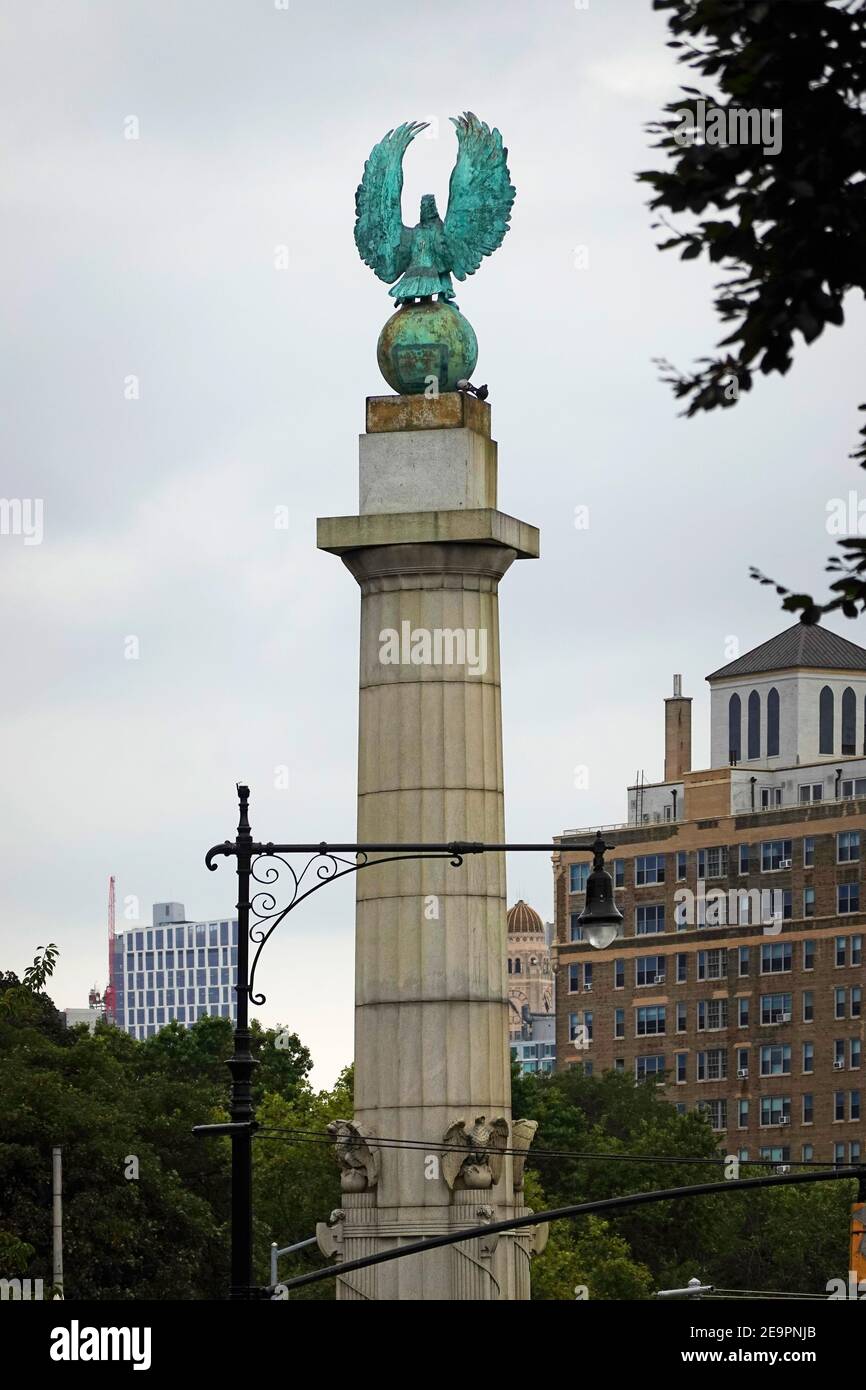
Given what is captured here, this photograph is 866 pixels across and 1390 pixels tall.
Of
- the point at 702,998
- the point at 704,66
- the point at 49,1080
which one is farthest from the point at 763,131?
the point at 702,998

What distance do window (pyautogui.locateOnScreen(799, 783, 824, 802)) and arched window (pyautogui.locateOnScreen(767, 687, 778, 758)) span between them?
614 inches

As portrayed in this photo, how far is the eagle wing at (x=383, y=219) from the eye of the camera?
41281 millimetres

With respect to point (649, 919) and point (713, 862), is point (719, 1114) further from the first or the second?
point (713, 862)

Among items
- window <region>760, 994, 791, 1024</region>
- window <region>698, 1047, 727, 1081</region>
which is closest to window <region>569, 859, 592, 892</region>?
window <region>698, 1047, 727, 1081</region>

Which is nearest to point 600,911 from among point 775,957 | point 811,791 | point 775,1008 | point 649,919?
point 775,1008

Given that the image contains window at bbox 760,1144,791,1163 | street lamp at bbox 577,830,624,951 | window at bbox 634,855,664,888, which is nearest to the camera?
street lamp at bbox 577,830,624,951

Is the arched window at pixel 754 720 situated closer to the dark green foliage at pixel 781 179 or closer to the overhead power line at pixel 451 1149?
the overhead power line at pixel 451 1149

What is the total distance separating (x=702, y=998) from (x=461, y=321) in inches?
4931

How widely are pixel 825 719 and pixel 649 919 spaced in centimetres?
3014

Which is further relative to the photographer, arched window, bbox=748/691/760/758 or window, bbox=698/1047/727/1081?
arched window, bbox=748/691/760/758

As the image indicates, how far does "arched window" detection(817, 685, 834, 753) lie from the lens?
192 m

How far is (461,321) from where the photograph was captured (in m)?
40.7

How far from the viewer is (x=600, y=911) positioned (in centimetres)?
2750

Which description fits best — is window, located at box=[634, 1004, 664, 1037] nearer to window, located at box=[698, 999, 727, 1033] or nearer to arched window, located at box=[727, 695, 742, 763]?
window, located at box=[698, 999, 727, 1033]
